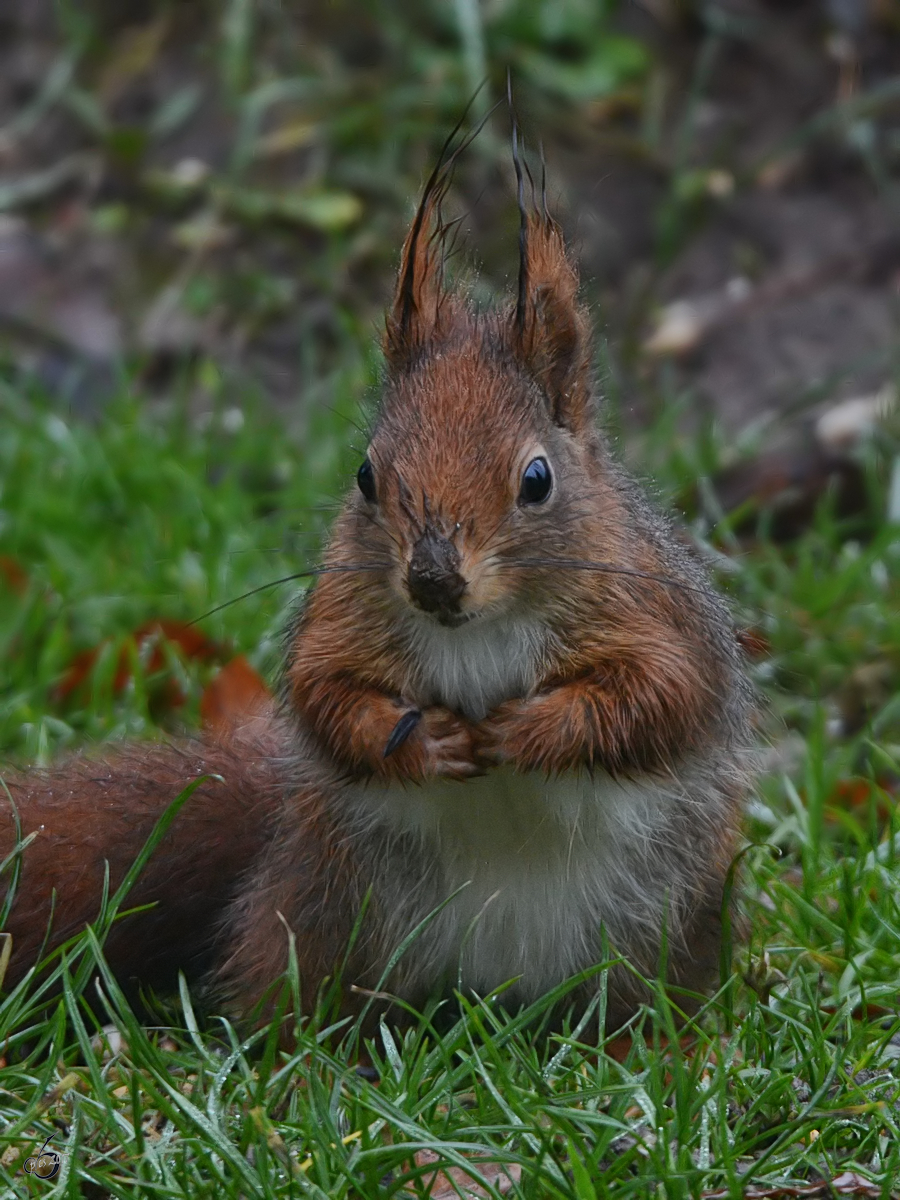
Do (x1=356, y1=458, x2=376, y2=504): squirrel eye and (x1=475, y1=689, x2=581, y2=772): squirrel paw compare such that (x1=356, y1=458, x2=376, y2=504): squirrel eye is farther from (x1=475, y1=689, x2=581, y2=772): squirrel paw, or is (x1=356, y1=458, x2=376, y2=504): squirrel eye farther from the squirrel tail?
the squirrel tail

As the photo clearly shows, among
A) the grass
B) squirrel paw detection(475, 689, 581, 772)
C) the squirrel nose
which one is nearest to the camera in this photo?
the grass

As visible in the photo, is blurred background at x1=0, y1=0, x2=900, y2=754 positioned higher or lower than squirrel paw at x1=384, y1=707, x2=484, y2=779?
higher

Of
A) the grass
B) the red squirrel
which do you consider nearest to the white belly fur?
the red squirrel

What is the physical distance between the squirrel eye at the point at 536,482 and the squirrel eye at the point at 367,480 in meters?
0.23

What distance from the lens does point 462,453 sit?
2.71m

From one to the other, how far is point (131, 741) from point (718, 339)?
325 centimetres

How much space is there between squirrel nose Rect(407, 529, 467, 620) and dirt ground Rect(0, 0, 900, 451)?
3.19 meters

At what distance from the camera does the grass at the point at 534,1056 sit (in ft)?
7.84

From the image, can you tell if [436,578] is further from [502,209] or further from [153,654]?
[502,209]

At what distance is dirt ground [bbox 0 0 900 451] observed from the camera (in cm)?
605

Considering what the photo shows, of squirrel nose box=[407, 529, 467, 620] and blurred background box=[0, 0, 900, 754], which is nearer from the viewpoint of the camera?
squirrel nose box=[407, 529, 467, 620]

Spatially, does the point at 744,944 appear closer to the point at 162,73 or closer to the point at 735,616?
the point at 735,616

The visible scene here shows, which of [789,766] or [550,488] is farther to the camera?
[789,766]

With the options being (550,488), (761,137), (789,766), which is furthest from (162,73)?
(550,488)
